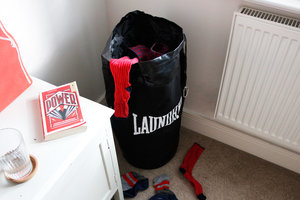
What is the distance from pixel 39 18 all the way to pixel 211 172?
1.05 m

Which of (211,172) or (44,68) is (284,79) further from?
(44,68)

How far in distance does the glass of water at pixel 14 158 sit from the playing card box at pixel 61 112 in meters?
0.08

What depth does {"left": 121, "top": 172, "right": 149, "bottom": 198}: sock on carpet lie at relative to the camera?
143 centimetres

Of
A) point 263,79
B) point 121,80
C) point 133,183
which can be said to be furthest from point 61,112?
point 263,79

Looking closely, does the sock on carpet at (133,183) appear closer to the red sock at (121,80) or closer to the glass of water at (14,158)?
the red sock at (121,80)

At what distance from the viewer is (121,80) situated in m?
1.12

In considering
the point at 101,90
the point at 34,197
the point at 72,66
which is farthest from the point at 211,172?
the point at 34,197

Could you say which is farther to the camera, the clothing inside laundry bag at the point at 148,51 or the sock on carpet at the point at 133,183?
the sock on carpet at the point at 133,183

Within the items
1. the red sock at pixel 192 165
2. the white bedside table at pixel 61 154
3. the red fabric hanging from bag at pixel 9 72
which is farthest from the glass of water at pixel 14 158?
the red sock at pixel 192 165

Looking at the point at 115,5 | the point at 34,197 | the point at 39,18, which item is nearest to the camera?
the point at 34,197

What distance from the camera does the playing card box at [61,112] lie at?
2.95 feet

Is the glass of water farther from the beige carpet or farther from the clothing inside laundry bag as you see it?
the beige carpet

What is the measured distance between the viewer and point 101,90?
1720mm

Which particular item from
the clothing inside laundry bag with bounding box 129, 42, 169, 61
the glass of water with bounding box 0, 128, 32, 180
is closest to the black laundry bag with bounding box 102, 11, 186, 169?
the clothing inside laundry bag with bounding box 129, 42, 169, 61
